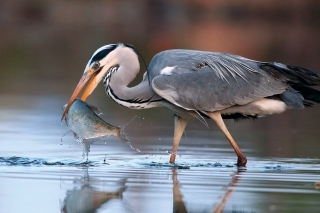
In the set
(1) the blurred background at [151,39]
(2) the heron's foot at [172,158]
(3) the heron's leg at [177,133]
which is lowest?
(1) the blurred background at [151,39]

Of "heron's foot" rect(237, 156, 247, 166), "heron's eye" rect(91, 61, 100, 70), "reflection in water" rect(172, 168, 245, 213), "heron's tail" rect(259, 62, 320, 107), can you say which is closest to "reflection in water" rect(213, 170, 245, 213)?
"reflection in water" rect(172, 168, 245, 213)

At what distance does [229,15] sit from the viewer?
44500 millimetres

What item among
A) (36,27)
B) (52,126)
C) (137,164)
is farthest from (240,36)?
(137,164)

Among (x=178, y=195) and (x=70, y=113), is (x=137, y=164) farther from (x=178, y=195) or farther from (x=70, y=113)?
(x=178, y=195)

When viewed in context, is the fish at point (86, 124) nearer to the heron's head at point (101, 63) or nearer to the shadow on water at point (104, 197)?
the heron's head at point (101, 63)

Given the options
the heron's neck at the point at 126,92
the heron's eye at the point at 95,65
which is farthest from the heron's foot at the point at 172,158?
the heron's eye at the point at 95,65

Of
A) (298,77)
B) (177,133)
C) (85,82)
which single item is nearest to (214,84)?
(177,133)

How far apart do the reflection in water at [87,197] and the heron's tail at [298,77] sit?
2.93 m

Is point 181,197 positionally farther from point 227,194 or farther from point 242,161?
point 242,161

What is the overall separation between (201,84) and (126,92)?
0.84 metres

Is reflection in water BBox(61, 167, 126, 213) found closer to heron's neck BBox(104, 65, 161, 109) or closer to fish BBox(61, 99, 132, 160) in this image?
fish BBox(61, 99, 132, 160)

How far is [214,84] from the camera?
10.5 metres

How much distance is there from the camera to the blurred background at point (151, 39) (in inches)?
549

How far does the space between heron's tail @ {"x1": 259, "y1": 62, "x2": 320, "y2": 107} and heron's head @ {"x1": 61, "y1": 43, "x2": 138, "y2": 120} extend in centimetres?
162
